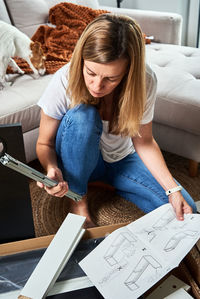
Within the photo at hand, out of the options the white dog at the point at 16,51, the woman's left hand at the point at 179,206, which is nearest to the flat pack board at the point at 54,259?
the woman's left hand at the point at 179,206

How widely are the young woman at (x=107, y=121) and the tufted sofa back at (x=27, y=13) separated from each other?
1.00 metres

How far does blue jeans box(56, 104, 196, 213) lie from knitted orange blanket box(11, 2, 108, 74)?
64cm

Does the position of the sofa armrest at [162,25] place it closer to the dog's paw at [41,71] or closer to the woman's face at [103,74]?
the dog's paw at [41,71]

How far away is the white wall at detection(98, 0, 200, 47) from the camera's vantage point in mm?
2746

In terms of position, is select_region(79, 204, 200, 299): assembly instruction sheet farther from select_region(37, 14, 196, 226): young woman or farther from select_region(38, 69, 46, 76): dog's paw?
select_region(38, 69, 46, 76): dog's paw

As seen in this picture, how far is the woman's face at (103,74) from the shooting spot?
2.89 feet

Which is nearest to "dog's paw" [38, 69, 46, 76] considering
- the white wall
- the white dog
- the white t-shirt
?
the white dog

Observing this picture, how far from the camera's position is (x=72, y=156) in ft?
3.57

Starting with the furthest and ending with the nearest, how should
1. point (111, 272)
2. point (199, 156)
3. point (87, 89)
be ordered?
point (199, 156)
point (87, 89)
point (111, 272)

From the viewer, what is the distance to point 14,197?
880 mm

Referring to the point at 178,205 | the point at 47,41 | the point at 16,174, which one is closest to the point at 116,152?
the point at 178,205

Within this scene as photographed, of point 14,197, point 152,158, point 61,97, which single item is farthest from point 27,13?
point 14,197

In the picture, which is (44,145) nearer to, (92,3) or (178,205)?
(178,205)

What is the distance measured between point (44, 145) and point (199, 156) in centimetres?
68
